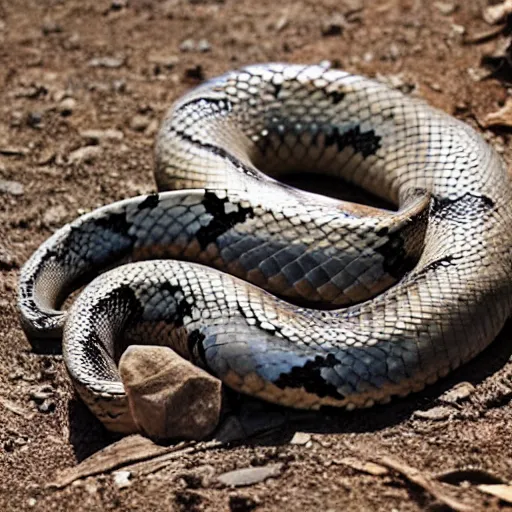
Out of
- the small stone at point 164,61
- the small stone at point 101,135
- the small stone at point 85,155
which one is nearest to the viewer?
the small stone at point 85,155

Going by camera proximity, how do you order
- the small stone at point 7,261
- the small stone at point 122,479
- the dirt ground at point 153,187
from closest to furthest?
1. the dirt ground at point 153,187
2. the small stone at point 122,479
3. the small stone at point 7,261

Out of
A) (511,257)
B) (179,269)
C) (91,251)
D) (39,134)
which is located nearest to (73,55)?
(39,134)

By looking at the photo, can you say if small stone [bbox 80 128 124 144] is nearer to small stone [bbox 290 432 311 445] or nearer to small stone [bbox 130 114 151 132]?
small stone [bbox 130 114 151 132]

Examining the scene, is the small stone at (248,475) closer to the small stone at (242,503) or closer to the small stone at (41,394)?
the small stone at (242,503)

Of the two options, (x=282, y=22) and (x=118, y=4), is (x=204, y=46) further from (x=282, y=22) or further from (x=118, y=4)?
(x=118, y=4)

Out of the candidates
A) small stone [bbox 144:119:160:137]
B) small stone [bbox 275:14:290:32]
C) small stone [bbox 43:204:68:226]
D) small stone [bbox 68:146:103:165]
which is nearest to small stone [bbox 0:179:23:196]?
small stone [bbox 43:204:68:226]

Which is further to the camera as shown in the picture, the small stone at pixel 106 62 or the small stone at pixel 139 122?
the small stone at pixel 106 62

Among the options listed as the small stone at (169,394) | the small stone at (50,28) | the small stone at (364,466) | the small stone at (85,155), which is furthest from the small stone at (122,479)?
the small stone at (50,28)
